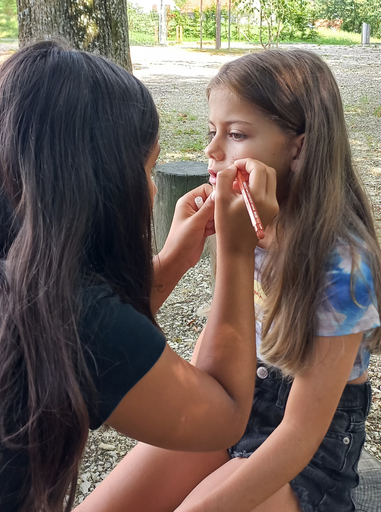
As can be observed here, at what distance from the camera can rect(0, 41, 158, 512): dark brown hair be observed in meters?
0.98

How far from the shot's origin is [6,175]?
107 centimetres

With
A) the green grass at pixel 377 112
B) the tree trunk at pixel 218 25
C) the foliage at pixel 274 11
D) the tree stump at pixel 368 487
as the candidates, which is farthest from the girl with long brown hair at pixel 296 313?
the tree trunk at pixel 218 25

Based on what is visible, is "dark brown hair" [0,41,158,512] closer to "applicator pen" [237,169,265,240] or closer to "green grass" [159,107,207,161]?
"applicator pen" [237,169,265,240]

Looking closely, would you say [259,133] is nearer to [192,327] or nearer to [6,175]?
[6,175]

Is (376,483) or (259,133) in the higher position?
(259,133)

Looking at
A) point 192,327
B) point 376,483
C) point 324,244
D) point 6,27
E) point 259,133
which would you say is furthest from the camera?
point 6,27

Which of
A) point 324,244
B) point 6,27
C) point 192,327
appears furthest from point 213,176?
point 6,27

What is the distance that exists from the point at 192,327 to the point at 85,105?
2474 millimetres

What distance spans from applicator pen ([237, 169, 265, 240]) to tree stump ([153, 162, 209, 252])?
242cm

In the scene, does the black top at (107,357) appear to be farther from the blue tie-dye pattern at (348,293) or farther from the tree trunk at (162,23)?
the tree trunk at (162,23)

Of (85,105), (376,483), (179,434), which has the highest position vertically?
(85,105)

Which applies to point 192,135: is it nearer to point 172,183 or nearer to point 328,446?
point 172,183

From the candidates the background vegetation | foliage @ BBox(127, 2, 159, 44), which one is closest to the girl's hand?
the background vegetation

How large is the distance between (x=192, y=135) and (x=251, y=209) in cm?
688
